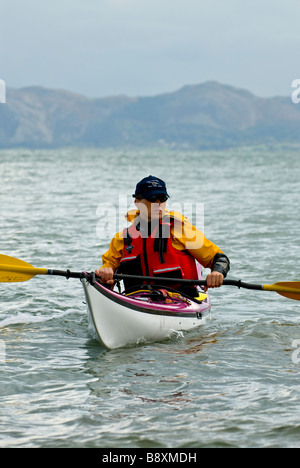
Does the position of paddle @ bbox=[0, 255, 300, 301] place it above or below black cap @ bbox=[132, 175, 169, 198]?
below

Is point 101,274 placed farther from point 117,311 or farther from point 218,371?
point 218,371

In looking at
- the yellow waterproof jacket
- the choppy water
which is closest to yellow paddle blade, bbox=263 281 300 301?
the choppy water

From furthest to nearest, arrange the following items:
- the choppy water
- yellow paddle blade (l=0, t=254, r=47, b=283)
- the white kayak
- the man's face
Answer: yellow paddle blade (l=0, t=254, r=47, b=283)
the man's face
the white kayak
the choppy water

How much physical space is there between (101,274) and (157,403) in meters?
1.80

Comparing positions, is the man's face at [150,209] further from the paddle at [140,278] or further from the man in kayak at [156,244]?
the paddle at [140,278]

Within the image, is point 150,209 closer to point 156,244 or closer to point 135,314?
point 156,244

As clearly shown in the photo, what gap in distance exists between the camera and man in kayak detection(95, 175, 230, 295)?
7.55 metres

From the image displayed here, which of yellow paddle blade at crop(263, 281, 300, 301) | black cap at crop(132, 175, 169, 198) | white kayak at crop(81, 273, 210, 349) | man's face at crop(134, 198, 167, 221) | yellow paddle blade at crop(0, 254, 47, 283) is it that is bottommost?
white kayak at crop(81, 273, 210, 349)

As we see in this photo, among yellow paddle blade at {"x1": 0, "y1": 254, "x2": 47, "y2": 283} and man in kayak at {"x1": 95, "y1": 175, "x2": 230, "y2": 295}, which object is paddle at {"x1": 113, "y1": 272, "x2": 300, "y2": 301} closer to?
man in kayak at {"x1": 95, "y1": 175, "x2": 230, "y2": 295}

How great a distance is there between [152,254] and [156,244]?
12 centimetres

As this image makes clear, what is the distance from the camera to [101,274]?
711 centimetres

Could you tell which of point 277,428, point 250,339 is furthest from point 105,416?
point 250,339

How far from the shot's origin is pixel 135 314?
23.9ft
